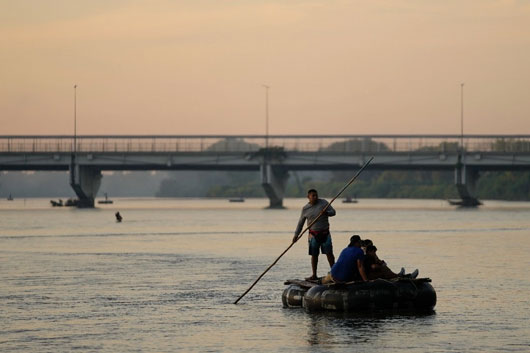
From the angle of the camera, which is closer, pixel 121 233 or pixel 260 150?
pixel 121 233

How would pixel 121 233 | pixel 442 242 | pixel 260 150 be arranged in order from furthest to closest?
pixel 260 150 → pixel 121 233 → pixel 442 242

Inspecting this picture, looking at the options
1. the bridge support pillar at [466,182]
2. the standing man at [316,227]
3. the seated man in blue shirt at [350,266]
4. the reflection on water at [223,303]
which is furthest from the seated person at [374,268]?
the bridge support pillar at [466,182]

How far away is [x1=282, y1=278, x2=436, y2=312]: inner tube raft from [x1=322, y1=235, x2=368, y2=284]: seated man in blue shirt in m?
0.18

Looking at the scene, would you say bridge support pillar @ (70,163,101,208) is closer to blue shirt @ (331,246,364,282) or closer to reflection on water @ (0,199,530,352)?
reflection on water @ (0,199,530,352)

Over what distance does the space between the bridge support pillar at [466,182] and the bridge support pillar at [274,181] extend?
21868 millimetres

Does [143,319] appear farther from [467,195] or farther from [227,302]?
[467,195]

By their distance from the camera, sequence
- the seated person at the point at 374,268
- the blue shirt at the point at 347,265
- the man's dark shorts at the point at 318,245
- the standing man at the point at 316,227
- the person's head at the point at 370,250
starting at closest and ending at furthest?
the blue shirt at the point at 347,265, the seated person at the point at 374,268, the person's head at the point at 370,250, the standing man at the point at 316,227, the man's dark shorts at the point at 318,245

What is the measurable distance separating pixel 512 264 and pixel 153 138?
115m

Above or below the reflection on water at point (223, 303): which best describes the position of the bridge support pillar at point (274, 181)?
above

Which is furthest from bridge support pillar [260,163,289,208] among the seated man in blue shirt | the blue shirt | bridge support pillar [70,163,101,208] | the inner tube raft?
the blue shirt

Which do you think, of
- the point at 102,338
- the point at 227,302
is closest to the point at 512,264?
the point at 227,302

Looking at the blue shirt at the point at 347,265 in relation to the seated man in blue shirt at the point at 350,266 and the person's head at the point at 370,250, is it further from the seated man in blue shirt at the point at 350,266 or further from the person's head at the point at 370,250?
the person's head at the point at 370,250

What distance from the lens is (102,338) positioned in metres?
23.4

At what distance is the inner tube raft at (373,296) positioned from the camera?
26.3 m
